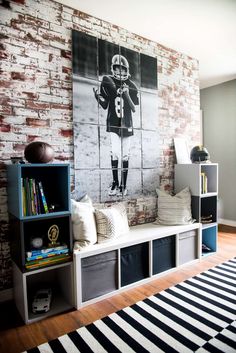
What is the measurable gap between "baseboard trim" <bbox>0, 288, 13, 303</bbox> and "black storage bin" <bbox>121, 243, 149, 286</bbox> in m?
1.03

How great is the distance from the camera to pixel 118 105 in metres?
2.82

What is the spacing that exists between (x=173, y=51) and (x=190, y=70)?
42cm

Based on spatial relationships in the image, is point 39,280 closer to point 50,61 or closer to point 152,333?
point 152,333

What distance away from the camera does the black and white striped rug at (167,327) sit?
63.7 inches

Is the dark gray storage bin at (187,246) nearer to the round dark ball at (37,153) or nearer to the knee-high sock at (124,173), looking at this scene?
the knee-high sock at (124,173)

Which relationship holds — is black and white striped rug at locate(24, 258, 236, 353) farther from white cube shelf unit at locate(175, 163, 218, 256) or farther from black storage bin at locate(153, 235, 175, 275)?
white cube shelf unit at locate(175, 163, 218, 256)

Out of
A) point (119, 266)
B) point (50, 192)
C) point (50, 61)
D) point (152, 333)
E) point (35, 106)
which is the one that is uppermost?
point (50, 61)

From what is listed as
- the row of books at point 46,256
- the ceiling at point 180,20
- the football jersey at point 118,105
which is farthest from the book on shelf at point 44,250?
the ceiling at point 180,20

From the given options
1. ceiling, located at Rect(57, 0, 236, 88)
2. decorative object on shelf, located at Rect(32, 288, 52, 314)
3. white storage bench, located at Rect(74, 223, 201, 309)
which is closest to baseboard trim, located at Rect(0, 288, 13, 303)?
decorative object on shelf, located at Rect(32, 288, 52, 314)

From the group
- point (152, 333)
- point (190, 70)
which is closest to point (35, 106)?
point (152, 333)

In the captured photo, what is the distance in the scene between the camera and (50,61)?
2352mm

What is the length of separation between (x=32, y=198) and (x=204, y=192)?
215cm

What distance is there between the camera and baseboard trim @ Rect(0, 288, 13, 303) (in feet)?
7.17

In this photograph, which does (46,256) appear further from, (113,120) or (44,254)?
(113,120)
